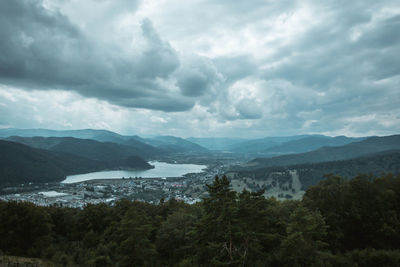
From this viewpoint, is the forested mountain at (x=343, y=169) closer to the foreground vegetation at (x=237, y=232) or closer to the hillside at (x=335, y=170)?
the hillside at (x=335, y=170)

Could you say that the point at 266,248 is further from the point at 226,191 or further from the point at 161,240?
the point at 161,240

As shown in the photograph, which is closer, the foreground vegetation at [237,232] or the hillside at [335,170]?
the foreground vegetation at [237,232]

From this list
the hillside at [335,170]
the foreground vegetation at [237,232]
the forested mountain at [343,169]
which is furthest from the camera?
the forested mountain at [343,169]

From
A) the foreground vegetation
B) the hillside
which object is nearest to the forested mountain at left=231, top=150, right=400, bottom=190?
the hillside

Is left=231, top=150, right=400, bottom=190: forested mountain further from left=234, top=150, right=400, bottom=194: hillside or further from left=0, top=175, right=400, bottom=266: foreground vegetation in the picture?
left=0, top=175, right=400, bottom=266: foreground vegetation

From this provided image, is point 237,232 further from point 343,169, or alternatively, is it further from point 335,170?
point 335,170

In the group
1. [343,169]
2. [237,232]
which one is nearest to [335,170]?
[343,169]

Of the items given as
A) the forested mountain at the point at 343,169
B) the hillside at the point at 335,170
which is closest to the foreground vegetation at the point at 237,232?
the hillside at the point at 335,170

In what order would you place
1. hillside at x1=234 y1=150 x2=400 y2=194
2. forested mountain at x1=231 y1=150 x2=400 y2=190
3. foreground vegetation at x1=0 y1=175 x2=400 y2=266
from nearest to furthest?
1. foreground vegetation at x1=0 y1=175 x2=400 y2=266
2. hillside at x1=234 y1=150 x2=400 y2=194
3. forested mountain at x1=231 y1=150 x2=400 y2=190

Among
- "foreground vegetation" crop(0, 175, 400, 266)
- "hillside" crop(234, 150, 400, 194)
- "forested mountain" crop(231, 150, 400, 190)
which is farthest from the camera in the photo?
"forested mountain" crop(231, 150, 400, 190)
